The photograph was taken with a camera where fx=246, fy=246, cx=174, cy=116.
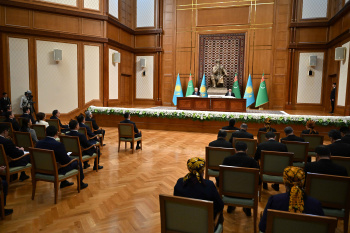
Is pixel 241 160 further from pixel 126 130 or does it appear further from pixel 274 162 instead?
pixel 126 130

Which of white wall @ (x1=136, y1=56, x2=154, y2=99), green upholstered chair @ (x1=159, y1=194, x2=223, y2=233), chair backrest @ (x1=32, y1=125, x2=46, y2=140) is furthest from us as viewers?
white wall @ (x1=136, y1=56, x2=154, y2=99)

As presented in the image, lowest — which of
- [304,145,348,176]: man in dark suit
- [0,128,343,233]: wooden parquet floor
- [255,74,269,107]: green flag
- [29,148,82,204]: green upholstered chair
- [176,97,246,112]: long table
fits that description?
[0,128,343,233]: wooden parquet floor

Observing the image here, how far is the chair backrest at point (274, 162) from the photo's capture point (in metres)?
2.91

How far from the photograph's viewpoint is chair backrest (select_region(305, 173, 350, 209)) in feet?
7.23

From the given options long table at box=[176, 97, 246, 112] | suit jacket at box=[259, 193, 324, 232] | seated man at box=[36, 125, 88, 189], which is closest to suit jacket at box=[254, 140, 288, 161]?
suit jacket at box=[259, 193, 324, 232]

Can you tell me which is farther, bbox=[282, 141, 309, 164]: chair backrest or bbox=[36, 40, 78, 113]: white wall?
bbox=[36, 40, 78, 113]: white wall

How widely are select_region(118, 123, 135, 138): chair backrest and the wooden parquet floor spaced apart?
556 millimetres

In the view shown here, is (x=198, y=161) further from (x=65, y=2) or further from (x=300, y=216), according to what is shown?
(x=65, y=2)

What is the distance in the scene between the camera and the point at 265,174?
10.3ft

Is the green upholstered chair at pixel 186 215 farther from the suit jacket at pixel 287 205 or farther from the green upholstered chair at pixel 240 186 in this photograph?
the green upholstered chair at pixel 240 186

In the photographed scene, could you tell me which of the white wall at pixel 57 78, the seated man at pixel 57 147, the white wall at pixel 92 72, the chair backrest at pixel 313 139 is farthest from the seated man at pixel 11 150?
the white wall at pixel 92 72

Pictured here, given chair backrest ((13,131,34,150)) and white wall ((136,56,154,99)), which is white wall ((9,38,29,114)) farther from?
white wall ((136,56,154,99))

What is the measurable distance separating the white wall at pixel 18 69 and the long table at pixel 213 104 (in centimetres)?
565

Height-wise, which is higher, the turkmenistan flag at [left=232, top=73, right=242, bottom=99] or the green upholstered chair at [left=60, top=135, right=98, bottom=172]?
the turkmenistan flag at [left=232, top=73, right=242, bottom=99]
